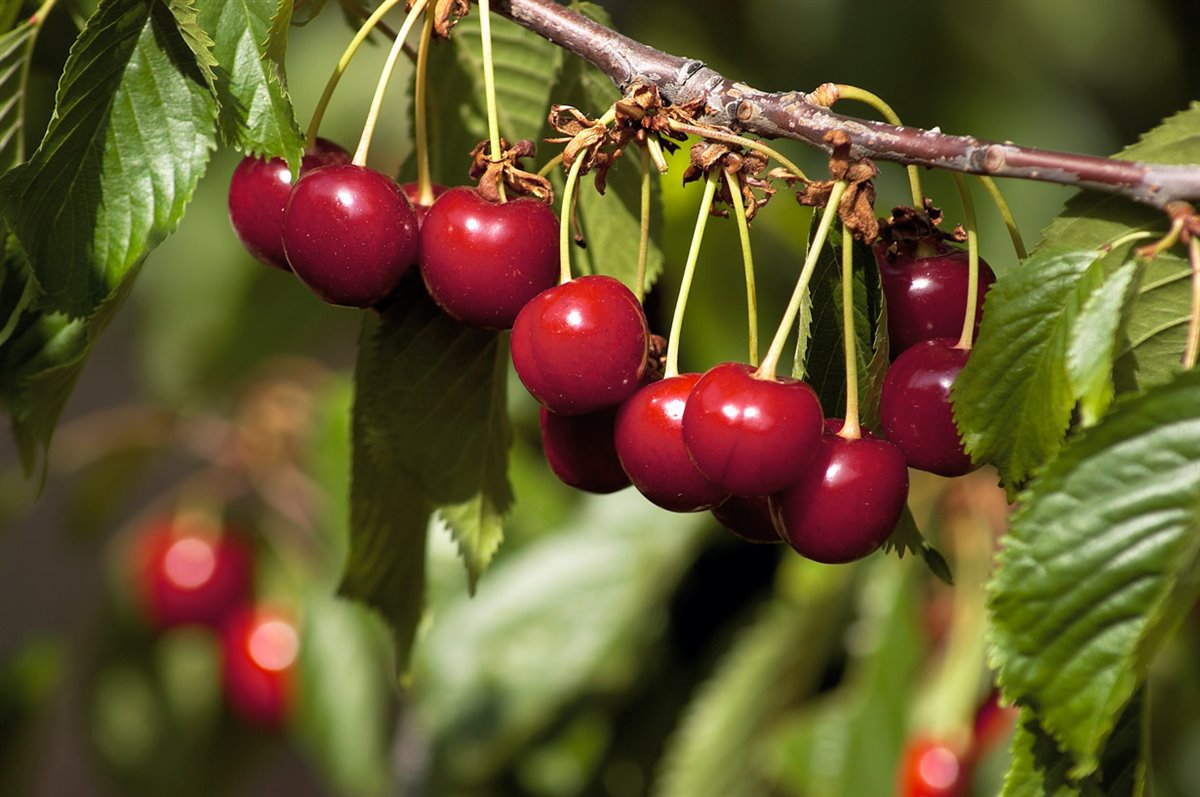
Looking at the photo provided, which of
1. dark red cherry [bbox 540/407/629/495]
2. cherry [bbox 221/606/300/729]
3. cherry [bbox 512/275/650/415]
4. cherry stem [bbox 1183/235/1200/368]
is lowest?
cherry [bbox 221/606/300/729]

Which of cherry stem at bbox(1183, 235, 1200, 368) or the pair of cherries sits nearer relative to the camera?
cherry stem at bbox(1183, 235, 1200, 368)

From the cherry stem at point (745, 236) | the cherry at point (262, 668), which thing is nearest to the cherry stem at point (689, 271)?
the cherry stem at point (745, 236)

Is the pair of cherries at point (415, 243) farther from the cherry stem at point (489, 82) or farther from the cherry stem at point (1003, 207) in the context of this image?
the cherry stem at point (1003, 207)

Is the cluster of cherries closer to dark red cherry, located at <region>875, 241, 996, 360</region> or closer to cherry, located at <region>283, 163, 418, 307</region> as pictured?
cherry, located at <region>283, 163, 418, 307</region>

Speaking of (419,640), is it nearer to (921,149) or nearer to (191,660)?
(921,149)

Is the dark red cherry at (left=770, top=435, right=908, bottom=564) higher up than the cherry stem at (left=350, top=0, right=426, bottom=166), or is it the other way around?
the cherry stem at (left=350, top=0, right=426, bottom=166)

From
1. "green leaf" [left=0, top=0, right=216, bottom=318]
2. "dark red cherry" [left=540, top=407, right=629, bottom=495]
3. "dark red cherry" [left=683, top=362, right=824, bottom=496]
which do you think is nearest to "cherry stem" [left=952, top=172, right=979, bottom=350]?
"dark red cherry" [left=683, top=362, right=824, bottom=496]

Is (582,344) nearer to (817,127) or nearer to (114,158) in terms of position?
Result: (817,127)
